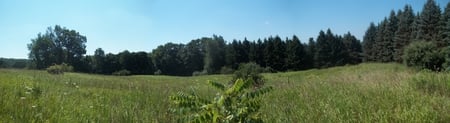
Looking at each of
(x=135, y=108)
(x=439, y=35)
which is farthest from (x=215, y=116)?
(x=439, y=35)

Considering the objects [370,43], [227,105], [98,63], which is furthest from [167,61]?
[227,105]

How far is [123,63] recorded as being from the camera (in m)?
81.3

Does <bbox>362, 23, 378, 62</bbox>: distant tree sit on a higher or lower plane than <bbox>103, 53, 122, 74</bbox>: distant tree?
higher

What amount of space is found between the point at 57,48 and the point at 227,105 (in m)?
75.5

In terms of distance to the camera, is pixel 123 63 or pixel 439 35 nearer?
pixel 439 35

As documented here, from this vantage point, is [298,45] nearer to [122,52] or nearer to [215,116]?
[122,52]

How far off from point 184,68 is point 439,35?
5595cm

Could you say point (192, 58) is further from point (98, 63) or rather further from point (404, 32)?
point (404, 32)

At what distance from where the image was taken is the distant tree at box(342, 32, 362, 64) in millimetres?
82613

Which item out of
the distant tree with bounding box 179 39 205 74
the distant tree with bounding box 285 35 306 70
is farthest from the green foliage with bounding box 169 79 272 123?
the distant tree with bounding box 179 39 205 74

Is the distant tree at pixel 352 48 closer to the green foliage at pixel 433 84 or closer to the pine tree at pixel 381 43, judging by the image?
the pine tree at pixel 381 43

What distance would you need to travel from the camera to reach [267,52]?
70.6 m

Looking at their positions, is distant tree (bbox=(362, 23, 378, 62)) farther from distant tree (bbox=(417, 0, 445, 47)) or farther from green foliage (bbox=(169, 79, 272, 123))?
green foliage (bbox=(169, 79, 272, 123))

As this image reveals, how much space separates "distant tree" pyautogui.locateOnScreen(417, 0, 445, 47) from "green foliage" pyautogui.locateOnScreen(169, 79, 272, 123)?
193ft
